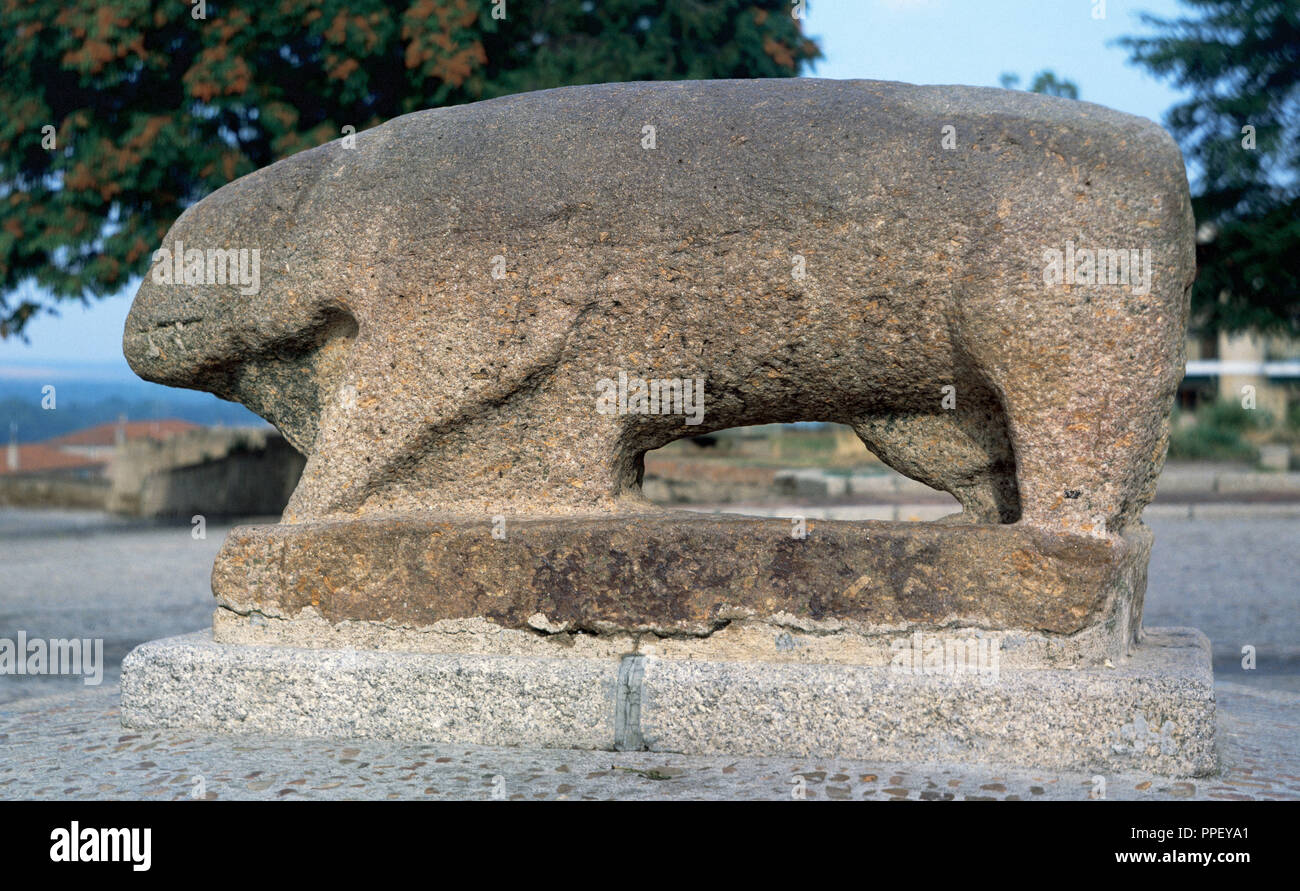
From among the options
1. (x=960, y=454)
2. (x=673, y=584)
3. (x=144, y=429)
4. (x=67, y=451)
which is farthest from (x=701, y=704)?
(x=67, y=451)

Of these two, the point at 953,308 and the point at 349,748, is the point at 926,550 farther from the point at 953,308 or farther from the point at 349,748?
the point at 349,748

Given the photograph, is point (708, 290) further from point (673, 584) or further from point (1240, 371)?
point (1240, 371)

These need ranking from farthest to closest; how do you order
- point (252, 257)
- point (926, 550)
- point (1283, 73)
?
1. point (1283, 73)
2. point (252, 257)
3. point (926, 550)

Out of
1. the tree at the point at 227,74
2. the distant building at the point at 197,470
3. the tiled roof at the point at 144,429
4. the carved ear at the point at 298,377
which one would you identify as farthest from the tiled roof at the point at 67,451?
the carved ear at the point at 298,377

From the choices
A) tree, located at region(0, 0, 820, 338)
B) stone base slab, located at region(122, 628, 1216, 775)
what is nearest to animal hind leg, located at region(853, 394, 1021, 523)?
stone base slab, located at region(122, 628, 1216, 775)

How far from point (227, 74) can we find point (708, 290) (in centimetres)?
791

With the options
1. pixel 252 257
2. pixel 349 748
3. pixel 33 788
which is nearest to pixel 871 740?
pixel 349 748

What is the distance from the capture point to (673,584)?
3732mm

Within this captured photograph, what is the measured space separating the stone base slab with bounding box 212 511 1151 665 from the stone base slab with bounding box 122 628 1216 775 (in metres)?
0.09

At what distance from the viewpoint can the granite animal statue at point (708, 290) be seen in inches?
142

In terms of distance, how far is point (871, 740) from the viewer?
3.50 m

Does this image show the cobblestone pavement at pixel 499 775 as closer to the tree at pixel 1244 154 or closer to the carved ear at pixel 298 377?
the carved ear at pixel 298 377

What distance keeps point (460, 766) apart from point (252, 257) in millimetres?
1905

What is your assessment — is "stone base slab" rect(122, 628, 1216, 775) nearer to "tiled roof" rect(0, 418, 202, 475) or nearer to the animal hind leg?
the animal hind leg
